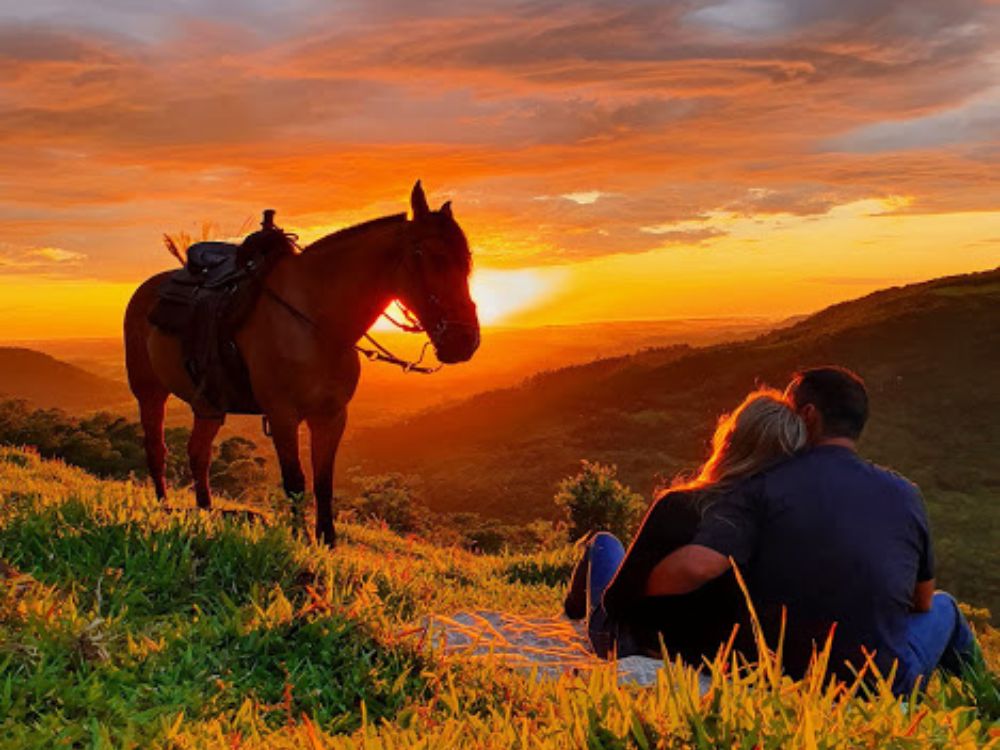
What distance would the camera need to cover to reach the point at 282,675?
4.93 metres

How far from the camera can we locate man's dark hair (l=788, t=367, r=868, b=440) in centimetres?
501

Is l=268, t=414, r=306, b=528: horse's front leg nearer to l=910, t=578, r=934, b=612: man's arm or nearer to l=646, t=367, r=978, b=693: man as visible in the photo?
l=646, t=367, r=978, b=693: man

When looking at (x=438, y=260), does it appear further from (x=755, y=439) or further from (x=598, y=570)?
(x=755, y=439)

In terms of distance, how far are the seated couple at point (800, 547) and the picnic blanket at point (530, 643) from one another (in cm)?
28

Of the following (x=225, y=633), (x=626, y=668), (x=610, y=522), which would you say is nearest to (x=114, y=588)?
(x=225, y=633)

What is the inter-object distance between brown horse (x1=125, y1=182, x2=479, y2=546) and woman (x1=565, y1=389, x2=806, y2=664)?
3.82 meters

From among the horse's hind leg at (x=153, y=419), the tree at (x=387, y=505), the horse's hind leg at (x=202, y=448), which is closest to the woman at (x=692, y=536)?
the horse's hind leg at (x=202, y=448)

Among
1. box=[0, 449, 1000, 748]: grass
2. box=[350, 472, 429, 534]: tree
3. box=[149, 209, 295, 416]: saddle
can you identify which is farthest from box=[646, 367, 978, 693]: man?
box=[350, 472, 429, 534]: tree

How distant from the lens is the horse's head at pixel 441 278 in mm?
8844

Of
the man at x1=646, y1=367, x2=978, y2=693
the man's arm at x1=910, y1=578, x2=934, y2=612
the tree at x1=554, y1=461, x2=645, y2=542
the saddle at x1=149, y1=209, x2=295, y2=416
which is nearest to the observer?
the man at x1=646, y1=367, x2=978, y2=693

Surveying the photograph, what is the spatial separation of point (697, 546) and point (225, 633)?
99.9 inches

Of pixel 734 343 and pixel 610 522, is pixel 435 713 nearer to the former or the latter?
pixel 610 522

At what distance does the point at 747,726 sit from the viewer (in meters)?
2.85

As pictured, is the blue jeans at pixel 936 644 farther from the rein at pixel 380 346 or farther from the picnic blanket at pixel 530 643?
the rein at pixel 380 346
